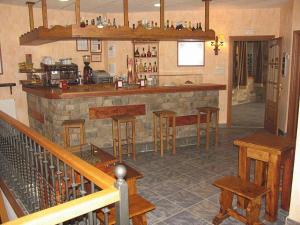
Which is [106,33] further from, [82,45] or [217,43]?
[217,43]

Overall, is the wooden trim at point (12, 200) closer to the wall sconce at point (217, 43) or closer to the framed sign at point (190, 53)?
the framed sign at point (190, 53)

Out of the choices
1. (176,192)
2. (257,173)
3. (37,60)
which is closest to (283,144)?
(257,173)

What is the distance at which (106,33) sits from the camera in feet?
15.6

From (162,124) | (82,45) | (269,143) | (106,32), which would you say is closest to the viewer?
(269,143)

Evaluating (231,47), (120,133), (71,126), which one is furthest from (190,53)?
(71,126)

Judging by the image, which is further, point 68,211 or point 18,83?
point 18,83

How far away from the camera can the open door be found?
20.6ft

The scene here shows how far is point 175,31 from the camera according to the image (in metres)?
5.30

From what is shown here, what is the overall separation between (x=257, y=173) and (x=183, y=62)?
14.8 ft

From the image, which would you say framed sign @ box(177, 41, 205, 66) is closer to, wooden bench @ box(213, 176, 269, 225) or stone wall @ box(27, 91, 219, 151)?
stone wall @ box(27, 91, 219, 151)

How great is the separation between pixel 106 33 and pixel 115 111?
52.9 inches

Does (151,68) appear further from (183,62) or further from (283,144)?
(283,144)

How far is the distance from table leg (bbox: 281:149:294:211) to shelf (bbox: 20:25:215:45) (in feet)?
10.0

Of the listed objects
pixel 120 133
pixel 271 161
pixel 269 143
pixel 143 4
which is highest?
pixel 143 4
